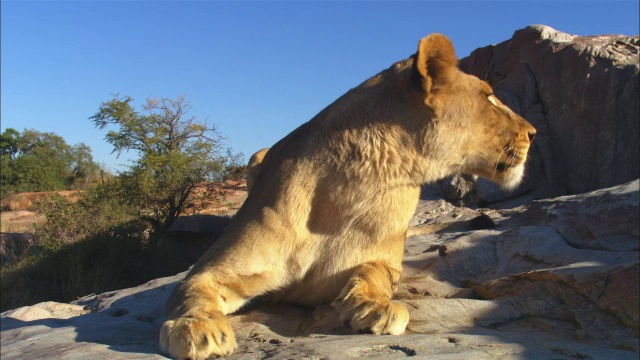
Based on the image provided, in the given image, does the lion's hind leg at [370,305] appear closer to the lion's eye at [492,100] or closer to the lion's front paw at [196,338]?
the lion's front paw at [196,338]

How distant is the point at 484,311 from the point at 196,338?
66.5 inches

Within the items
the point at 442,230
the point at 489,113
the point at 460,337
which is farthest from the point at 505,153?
the point at 442,230

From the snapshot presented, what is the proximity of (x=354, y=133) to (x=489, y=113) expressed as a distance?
940 mm

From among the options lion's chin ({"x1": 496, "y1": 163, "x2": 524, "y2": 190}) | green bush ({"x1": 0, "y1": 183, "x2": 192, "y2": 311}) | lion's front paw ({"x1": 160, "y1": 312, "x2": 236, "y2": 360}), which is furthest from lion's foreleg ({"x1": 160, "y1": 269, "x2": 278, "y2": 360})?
green bush ({"x1": 0, "y1": 183, "x2": 192, "y2": 311})

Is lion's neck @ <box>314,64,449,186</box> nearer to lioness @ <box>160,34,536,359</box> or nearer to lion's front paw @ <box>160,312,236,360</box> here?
lioness @ <box>160,34,536,359</box>

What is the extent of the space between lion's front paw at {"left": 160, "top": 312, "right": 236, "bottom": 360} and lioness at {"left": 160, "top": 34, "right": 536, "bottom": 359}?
1.10 feet

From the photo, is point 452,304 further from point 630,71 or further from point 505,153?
point 630,71

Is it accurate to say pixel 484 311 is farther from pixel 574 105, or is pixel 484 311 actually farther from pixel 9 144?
pixel 9 144

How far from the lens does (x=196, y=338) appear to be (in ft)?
9.14

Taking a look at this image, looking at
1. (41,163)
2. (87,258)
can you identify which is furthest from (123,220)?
(41,163)

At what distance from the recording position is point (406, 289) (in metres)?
4.33

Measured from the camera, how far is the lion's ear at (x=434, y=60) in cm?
358

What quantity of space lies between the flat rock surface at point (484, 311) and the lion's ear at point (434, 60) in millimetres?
1374

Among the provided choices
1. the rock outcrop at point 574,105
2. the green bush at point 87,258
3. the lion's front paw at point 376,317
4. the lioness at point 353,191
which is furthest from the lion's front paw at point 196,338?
the green bush at point 87,258
